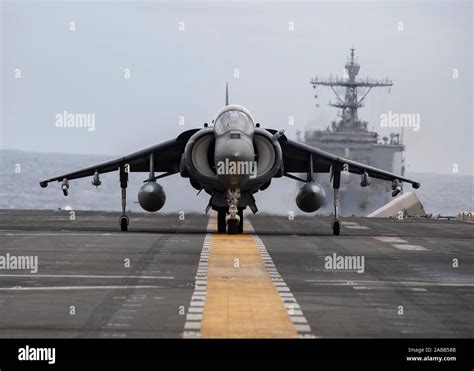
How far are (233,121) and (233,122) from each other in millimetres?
70

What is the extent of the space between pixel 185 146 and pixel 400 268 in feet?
49.8

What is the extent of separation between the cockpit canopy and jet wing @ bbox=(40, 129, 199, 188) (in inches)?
109

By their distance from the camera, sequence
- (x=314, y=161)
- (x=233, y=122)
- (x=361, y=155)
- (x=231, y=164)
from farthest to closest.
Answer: (x=361, y=155) < (x=314, y=161) < (x=233, y=122) < (x=231, y=164)

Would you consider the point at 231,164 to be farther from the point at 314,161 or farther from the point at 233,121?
the point at 314,161

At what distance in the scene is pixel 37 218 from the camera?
5831 cm

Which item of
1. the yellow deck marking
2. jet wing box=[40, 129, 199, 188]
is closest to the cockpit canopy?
jet wing box=[40, 129, 199, 188]

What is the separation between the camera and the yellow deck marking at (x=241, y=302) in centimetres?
1900

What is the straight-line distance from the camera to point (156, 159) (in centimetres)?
4681

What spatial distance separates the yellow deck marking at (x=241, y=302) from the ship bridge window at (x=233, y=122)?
757 centimetres

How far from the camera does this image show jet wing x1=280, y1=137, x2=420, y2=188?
4634 centimetres

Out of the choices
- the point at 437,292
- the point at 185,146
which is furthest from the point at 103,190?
the point at 437,292

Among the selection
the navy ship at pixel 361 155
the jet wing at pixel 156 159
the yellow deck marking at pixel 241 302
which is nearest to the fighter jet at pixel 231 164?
the jet wing at pixel 156 159

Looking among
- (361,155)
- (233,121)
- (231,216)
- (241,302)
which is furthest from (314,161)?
(361,155)

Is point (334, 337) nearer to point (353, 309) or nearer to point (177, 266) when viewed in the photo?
point (353, 309)
